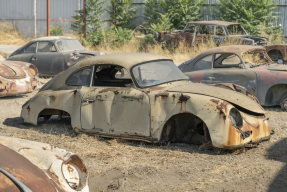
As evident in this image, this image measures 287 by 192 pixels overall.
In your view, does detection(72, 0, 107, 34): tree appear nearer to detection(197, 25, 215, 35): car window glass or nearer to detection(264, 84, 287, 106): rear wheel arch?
detection(197, 25, 215, 35): car window glass

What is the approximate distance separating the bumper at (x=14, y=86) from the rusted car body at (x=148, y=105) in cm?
270

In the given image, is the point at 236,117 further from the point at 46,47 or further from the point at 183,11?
the point at 183,11

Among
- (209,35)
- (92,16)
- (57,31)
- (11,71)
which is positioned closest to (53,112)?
(11,71)

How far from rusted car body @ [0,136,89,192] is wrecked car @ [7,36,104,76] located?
9237mm

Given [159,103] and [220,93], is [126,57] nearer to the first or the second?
[159,103]

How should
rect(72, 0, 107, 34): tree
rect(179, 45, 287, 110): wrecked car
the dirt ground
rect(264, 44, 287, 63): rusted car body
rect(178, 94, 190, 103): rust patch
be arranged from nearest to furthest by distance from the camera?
1. the dirt ground
2. rect(178, 94, 190, 103): rust patch
3. rect(179, 45, 287, 110): wrecked car
4. rect(264, 44, 287, 63): rusted car body
5. rect(72, 0, 107, 34): tree

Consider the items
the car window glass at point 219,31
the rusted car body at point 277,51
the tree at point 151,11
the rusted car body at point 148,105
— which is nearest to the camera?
the rusted car body at point 148,105

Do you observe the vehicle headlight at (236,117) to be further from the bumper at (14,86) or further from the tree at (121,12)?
the tree at (121,12)

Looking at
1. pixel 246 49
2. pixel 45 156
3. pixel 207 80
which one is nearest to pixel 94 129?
pixel 45 156

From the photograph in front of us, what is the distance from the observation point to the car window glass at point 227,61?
29.9 ft

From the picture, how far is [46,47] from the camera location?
1338 cm

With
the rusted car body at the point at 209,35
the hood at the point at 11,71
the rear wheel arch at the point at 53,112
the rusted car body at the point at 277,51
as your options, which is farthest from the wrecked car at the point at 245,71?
the rusted car body at the point at 209,35

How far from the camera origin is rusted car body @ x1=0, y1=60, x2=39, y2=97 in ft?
31.6

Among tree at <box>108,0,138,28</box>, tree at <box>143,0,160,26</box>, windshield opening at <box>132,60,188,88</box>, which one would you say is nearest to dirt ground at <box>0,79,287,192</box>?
windshield opening at <box>132,60,188,88</box>
